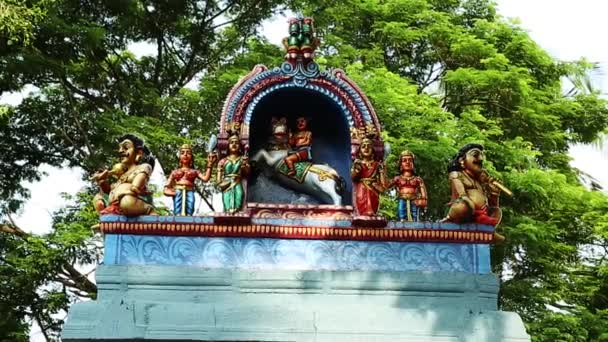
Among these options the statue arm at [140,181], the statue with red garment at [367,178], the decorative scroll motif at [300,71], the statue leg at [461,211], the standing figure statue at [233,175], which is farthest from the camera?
the decorative scroll motif at [300,71]

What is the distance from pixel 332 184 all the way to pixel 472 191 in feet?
5.22

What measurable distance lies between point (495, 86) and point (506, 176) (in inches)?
70.0

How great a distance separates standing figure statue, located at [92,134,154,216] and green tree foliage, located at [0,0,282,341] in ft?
11.7

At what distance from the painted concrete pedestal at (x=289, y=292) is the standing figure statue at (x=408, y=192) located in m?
0.52

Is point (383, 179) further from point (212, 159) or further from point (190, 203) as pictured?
point (190, 203)

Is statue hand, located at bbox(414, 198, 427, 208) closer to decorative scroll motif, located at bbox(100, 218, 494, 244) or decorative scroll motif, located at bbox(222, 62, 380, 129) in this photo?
decorative scroll motif, located at bbox(100, 218, 494, 244)

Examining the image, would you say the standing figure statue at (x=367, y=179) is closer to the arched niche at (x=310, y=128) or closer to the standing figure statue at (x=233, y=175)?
the arched niche at (x=310, y=128)

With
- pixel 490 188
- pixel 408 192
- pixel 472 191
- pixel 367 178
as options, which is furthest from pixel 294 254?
pixel 490 188

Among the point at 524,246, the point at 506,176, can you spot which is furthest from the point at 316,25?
the point at 524,246

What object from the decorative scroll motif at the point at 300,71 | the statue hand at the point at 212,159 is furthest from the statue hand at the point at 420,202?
the statue hand at the point at 212,159

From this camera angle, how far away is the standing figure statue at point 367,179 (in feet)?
28.0

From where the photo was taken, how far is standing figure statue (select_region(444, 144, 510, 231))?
836 cm

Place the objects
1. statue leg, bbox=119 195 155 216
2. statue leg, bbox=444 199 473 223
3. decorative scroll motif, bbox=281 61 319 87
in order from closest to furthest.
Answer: statue leg, bbox=119 195 155 216 < statue leg, bbox=444 199 473 223 < decorative scroll motif, bbox=281 61 319 87

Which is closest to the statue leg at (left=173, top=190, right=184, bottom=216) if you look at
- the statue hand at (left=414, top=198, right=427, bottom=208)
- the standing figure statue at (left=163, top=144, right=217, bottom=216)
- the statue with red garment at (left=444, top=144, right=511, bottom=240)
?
the standing figure statue at (left=163, top=144, right=217, bottom=216)
